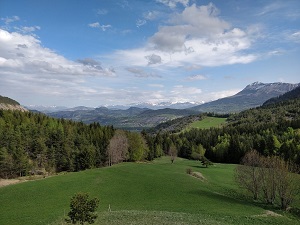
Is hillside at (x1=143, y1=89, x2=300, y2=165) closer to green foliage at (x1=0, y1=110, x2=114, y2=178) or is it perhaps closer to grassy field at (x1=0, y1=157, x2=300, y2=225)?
green foliage at (x1=0, y1=110, x2=114, y2=178)

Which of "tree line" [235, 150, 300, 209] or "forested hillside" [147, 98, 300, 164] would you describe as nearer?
"tree line" [235, 150, 300, 209]

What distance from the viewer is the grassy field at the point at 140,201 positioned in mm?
38594

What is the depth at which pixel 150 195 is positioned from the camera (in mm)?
55219

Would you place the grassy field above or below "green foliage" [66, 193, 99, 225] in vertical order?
below

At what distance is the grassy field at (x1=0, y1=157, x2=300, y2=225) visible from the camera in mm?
38594

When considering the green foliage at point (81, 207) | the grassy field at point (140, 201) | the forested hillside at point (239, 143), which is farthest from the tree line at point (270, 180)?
the forested hillside at point (239, 143)

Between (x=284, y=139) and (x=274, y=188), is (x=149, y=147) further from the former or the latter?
(x=274, y=188)

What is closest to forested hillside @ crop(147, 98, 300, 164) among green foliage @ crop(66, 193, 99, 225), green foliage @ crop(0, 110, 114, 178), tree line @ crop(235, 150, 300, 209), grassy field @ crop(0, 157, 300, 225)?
green foliage @ crop(0, 110, 114, 178)

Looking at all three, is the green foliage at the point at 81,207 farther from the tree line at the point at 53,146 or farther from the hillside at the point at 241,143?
the hillside at the point at 241,143

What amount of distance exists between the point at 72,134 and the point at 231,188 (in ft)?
263

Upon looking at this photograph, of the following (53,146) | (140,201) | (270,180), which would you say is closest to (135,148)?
(53,146)

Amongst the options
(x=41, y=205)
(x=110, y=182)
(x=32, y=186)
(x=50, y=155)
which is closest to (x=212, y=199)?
(x=110, y=182)

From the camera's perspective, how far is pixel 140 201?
5094 cm

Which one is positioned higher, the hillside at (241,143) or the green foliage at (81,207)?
the green foliage at (81,207)
